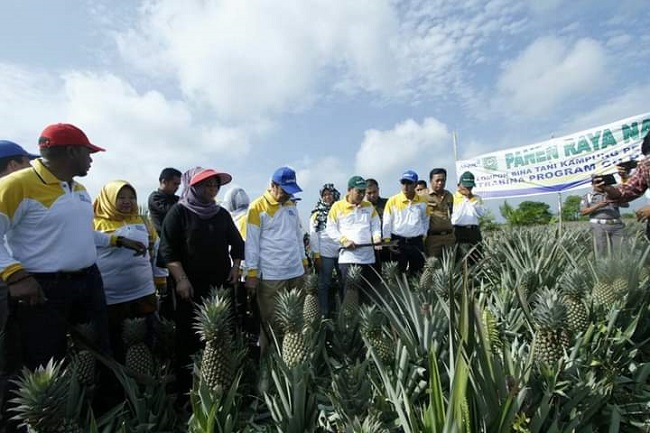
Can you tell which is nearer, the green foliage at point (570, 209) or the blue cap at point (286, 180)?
the blue cap at point (286, 180)

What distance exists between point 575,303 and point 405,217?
331 cm

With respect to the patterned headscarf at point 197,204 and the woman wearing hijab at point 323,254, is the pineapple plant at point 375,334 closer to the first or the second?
the patterned headscarf at point 197,204

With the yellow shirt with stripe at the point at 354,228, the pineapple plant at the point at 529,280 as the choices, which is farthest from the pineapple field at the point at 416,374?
the yellow shirt with stripe at the point at 354,228

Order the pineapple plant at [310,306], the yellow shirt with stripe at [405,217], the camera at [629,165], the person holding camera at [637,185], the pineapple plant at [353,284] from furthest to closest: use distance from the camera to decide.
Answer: the yellow shirt with stripe at [405,217] < the pineapple plant at [353,284] < the camera at [629,165] < the person holding camera at [637,185] < the pineapple plant at [310,306]

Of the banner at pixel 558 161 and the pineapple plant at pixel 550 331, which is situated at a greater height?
the banner at pixel 558 161

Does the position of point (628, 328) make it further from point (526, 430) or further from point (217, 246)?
point (217, 246)

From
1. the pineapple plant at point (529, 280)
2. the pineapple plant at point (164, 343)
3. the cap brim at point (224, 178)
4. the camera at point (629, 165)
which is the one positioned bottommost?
the pineapple plant at point (164, 343)

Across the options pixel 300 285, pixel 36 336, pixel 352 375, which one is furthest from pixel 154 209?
pixel 352 375

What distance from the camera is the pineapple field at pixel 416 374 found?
53.8 inches

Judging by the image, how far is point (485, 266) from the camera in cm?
436

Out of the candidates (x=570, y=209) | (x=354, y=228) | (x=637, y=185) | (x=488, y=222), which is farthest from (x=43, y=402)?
(x=570, y=209)

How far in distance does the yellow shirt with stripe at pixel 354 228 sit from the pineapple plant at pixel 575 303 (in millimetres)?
2711

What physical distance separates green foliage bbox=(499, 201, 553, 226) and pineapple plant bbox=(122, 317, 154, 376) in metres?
14.8

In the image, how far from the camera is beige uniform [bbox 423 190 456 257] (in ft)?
20.0
